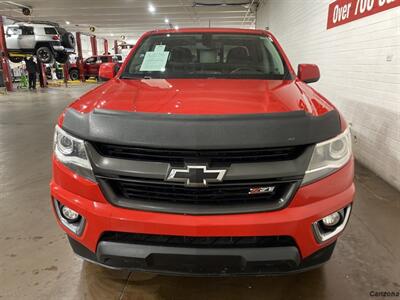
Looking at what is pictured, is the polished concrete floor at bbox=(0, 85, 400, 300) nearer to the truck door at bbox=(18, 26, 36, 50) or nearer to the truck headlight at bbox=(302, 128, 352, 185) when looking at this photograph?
the truck headlight at bbox=(302, 128, 352, 185)

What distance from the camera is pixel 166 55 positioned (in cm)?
249

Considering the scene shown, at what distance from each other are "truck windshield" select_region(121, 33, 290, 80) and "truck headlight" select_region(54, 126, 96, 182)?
0.95 meters

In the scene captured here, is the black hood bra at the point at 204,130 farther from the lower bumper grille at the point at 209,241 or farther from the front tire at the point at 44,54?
the front tire at the point at 44,54

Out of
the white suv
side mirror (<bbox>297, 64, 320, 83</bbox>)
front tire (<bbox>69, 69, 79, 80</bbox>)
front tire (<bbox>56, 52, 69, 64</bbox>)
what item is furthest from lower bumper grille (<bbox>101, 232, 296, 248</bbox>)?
front tire (<bbox>69, 69, 79, 80</bbox>)

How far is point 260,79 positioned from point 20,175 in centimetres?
292

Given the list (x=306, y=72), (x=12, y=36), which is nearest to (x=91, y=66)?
(x=12, y=36)

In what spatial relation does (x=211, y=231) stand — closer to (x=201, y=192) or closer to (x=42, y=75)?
(x=201, y=192)

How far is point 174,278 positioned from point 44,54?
16.9 meters

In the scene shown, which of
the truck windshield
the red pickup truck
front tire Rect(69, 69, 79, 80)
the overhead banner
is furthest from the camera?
front tire Rect(69, 69, 79, 80)

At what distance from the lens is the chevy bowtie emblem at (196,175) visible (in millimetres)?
1309

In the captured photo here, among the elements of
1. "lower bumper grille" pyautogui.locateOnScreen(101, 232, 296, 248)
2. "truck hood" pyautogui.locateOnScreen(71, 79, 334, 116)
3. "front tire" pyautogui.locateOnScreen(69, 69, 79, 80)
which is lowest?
"front tire" pyautogui.locateOnScreen(69, 69, 79, 80)

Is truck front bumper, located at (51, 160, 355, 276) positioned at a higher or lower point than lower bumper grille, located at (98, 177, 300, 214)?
lower

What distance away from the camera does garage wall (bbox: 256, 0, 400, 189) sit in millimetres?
3252

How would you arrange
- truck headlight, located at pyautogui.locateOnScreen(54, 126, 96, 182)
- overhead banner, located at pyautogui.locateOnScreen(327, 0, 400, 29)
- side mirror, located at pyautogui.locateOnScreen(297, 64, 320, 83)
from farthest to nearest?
overhead banner, located at pyautogui.locateOnScreen(327, 0, 400, 29) < side mirror, located at pyautogui.locateOnScreen(297, 64, 320, 83) < truck headlight, located at pyautogui.locateOnScreen(54, 126, 96, 182)
